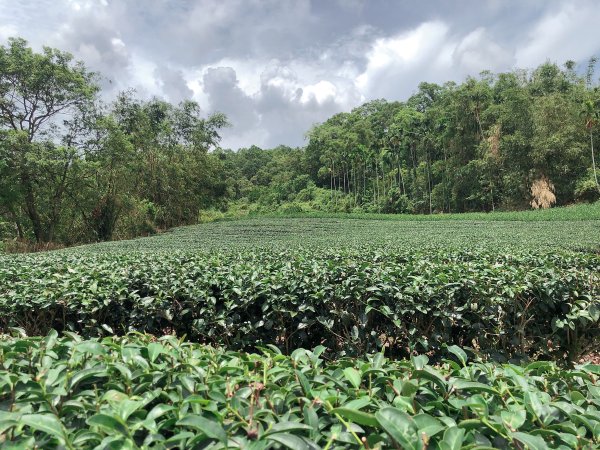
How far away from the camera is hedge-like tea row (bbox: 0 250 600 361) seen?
10.00 ft

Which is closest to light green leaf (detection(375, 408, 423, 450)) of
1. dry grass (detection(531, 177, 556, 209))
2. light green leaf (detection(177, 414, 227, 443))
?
light green leaf (detection(177, 414, 227, 443))

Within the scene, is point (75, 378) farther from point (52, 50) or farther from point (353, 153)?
point (353, 153)

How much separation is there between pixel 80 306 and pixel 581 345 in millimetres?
4282

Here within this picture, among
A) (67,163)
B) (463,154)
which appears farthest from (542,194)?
(67,163)

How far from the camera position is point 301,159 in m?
70.6

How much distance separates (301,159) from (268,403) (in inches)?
2781

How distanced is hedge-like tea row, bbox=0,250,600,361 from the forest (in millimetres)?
18446

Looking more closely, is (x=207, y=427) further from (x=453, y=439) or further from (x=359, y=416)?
(x=453, y=439)

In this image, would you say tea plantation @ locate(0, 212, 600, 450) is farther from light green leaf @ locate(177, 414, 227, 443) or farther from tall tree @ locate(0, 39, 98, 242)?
tall tree @ locate(0, 39, 98, 242)

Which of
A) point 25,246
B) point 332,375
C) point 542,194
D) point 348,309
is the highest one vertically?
point 542,194

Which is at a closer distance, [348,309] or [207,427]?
[207,427]

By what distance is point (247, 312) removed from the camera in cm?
325

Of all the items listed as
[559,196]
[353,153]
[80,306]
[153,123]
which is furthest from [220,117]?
[80,306]

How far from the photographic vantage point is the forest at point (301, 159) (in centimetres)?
2100
